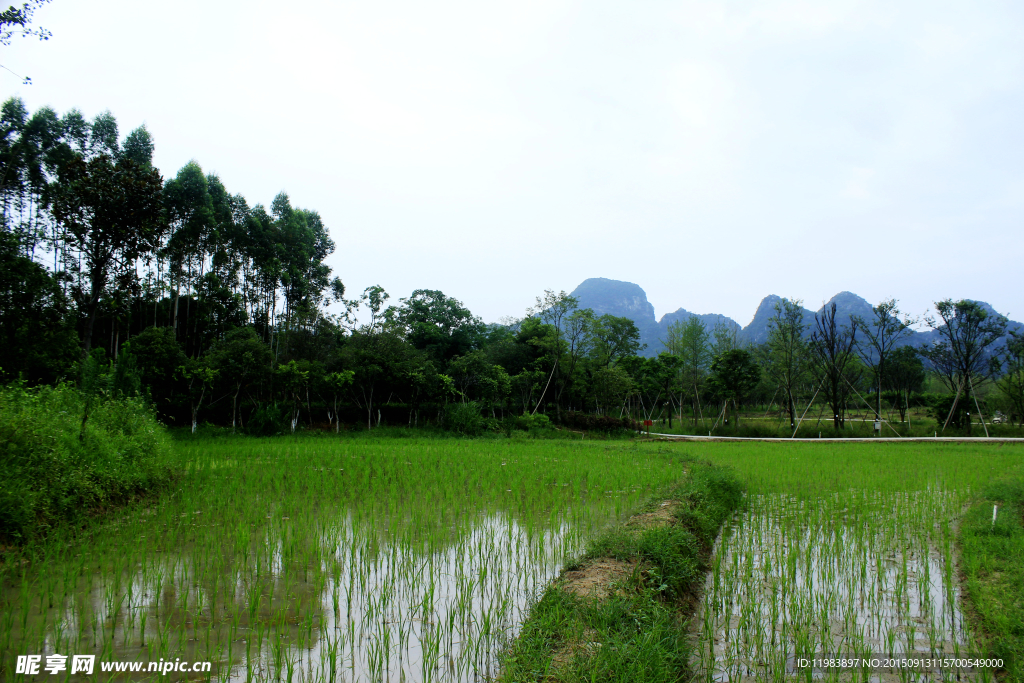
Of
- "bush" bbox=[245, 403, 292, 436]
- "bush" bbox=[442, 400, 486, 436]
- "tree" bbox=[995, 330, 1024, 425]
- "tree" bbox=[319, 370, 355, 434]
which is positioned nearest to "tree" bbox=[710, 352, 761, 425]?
"tree" bbox=[995, 330, 1024, 425]

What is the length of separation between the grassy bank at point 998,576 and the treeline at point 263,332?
16.0m

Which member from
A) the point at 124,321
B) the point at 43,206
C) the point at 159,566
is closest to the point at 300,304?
the point at 124,321

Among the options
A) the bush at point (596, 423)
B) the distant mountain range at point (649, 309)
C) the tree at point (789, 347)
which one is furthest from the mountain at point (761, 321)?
the bush at point (596, 423)

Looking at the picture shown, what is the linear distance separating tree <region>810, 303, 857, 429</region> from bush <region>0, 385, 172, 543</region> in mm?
26773

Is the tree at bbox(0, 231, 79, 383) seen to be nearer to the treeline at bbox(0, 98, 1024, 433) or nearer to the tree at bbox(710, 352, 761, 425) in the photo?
the treeline at bbox(0, 98, 1024, 433)

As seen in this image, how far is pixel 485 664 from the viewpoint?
277 centimetres

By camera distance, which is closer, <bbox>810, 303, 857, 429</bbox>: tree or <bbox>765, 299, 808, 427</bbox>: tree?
<bbox>810, 303, 857, 429</bbox>: tree

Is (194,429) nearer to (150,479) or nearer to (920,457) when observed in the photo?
(150,479)

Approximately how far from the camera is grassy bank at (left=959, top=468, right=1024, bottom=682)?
2809 mm

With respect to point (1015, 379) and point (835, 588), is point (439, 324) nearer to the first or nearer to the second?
point (835, 588)

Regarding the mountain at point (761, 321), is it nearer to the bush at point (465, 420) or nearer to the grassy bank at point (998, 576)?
the bush at point (465, 420)

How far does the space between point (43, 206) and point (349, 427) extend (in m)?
15.1

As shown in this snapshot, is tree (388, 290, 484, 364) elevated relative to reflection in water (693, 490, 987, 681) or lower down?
elevated

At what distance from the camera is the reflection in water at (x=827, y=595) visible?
2961 millimetres
